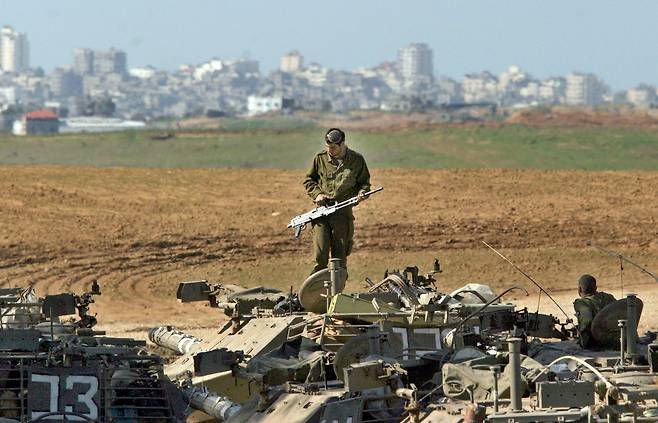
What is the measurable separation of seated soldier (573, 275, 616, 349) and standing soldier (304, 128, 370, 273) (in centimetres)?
312

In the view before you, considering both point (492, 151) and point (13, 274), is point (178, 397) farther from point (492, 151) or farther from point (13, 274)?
point (492, 151)

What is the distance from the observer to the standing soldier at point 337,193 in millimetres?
21016

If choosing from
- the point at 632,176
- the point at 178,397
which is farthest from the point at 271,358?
the point at 632,176

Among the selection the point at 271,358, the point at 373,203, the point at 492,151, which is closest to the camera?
the point at 271,358

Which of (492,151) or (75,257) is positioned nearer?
(75,257)

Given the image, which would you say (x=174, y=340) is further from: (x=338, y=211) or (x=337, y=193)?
(x=337, y=193)

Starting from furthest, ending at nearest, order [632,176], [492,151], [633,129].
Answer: [633,129] < [492,151] < [632,176]

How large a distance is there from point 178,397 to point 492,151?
41.0 meters

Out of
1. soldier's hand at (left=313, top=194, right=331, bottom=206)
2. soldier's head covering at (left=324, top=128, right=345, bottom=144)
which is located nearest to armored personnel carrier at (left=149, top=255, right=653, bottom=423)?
soldier's hand at (left=313, top=194, right=331, bottom=206)

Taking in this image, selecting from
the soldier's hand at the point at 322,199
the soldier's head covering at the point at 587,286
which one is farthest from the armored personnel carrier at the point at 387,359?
the soldier's hand at the point at 322,199

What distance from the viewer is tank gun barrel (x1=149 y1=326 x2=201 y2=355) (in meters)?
20.6

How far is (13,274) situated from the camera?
1238 inches

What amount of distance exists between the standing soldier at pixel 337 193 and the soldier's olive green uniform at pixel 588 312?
10.7 feet

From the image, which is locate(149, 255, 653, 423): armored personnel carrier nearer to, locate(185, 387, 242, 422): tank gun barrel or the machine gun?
locate(185, 387, 242, 422): tank gun barrel
